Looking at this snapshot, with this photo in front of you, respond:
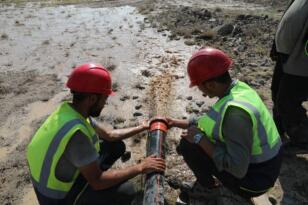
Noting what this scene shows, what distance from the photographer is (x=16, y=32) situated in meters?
12.0

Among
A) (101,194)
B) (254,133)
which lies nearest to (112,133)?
(101,194)

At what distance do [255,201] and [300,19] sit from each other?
81.4 inches

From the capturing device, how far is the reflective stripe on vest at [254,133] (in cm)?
283

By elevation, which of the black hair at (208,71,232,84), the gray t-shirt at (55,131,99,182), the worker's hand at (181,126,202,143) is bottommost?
the worker's hand at (181,126,202,143)

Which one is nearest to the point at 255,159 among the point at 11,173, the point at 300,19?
the point at 300,19

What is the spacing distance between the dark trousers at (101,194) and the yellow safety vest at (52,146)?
132 mm

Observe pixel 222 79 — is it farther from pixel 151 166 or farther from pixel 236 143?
Answer: pixel 151 166

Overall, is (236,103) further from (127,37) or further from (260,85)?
(127,37)

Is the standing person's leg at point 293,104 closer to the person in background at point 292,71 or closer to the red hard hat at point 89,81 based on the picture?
the person in background at point 292,71

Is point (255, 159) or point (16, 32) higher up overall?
point (255, 159)

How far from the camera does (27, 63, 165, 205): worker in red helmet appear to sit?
277cm

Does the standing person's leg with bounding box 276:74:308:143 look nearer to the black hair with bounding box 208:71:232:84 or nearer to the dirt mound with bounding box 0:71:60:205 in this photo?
the black hair with bounding box 208:71:232:84

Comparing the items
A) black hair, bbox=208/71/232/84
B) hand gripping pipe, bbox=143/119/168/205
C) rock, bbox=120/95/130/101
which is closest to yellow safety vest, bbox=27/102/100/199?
hand gripping pipe, bbox=143/119/168/205

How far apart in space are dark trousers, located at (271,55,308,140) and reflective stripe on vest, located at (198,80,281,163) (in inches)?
50.2
